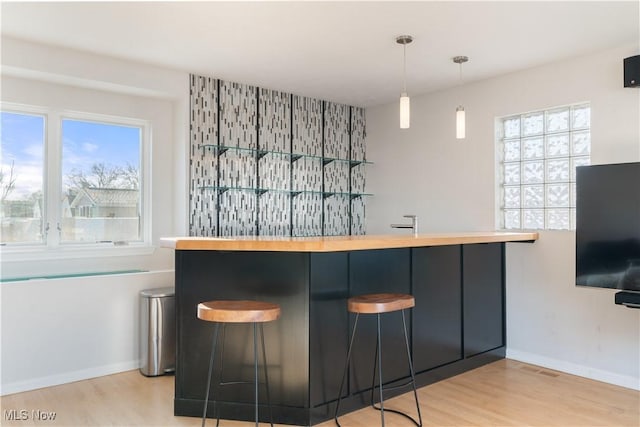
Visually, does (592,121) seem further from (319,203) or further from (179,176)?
(179,176)

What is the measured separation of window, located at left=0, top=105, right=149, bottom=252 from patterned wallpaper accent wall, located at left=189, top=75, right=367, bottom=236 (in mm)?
605

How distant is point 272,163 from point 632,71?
3.29 meters

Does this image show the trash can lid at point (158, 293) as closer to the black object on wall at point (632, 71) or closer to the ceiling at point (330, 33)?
the ceiling at point (330, 33)

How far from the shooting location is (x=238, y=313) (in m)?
2.47

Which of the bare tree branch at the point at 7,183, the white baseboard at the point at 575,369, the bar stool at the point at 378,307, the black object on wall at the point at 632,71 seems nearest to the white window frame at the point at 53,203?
the bare tree branch at the point at 7,183

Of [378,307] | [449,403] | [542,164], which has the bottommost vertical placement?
[449,403]

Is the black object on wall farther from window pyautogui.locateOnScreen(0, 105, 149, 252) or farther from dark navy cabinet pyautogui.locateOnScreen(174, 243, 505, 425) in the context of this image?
window pyautogui.locateOnScreen(0, 105, 149, 252)

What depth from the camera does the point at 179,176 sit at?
4574 mm

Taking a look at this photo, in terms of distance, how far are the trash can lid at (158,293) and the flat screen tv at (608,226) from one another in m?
3.21

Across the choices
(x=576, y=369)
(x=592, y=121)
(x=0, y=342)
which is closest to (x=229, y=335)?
(x=0, y=342)

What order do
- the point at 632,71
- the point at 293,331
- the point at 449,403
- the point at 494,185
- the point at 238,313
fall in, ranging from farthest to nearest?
the point at 494,185 < the point at 632,71 < the point at 449,403 < the point at 293,331 < the point at 238,313

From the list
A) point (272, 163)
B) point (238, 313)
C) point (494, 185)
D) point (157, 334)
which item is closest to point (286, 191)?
point (272, 163)

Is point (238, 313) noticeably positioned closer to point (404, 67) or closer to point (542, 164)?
point (404, 67)

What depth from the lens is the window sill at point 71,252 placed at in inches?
152
